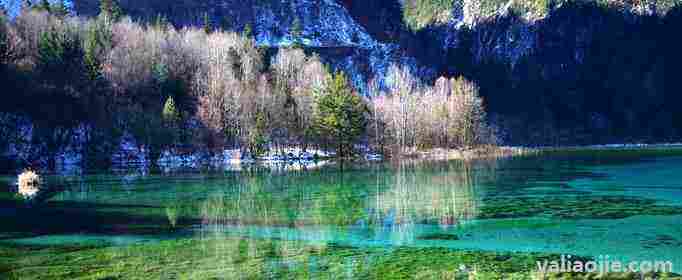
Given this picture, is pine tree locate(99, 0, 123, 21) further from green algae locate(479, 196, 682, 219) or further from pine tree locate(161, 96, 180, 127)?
green algae locate(479, 196, 682, 219)

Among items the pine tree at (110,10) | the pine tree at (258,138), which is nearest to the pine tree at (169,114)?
the pine tree at (258,138)

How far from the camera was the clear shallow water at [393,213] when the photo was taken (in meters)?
23.0

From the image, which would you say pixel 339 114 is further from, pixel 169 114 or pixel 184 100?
pixel 184 100

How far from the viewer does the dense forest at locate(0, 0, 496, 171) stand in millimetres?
83625

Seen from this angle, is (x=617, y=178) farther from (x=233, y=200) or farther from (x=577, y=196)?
(x=233, y=200)

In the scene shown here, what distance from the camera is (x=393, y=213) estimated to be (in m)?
30.7

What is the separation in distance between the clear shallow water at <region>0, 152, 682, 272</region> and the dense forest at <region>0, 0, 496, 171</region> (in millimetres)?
34147

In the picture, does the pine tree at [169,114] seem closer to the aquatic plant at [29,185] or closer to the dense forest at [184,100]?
the dense forest at [184,100]

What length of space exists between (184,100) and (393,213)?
72842 mm

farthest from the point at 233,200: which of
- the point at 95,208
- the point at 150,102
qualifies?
the point at 150,102

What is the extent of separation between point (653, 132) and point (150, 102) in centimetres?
15910

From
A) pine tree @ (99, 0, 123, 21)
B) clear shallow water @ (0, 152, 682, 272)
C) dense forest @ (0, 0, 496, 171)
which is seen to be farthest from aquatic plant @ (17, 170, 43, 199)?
pine tree @ (99, 0, 123, 21)

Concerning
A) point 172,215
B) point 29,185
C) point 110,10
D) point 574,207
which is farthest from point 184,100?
point 574,207

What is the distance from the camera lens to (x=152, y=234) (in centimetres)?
2558
